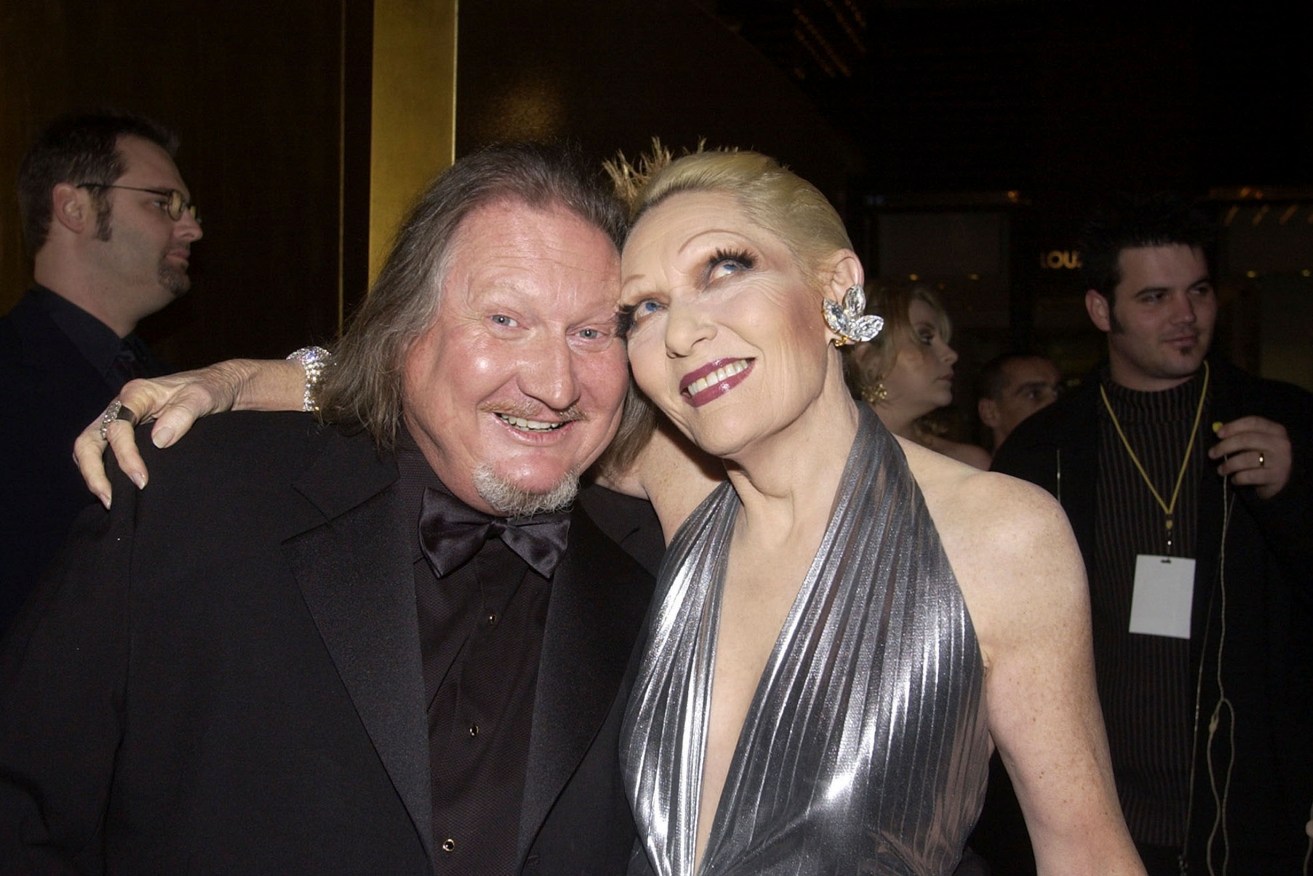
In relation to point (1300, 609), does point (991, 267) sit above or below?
above

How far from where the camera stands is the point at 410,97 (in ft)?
11.3

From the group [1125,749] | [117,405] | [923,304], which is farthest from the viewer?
[923,304]

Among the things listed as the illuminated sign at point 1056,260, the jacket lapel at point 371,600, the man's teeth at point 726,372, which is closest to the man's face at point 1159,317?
the man's teeth at point 726,372

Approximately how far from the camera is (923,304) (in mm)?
3852

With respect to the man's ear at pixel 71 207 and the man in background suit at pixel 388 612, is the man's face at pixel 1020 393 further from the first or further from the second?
the man's ear at pixel 71 207

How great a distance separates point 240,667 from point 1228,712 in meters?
2.42

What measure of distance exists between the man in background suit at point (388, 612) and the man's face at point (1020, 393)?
377 centimetres

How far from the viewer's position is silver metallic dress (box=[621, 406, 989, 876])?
156 centimetres

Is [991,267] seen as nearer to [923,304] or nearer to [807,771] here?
[923,304]

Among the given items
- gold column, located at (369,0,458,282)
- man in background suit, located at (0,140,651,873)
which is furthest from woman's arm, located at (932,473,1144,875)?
gold column, located at (369,0,458,282)

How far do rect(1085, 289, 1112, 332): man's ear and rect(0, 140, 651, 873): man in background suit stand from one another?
2100 mm

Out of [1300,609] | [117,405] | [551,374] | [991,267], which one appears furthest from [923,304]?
[991,267]

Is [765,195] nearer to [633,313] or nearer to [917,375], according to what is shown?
[633,313]

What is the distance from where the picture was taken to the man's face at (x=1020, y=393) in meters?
5.38
